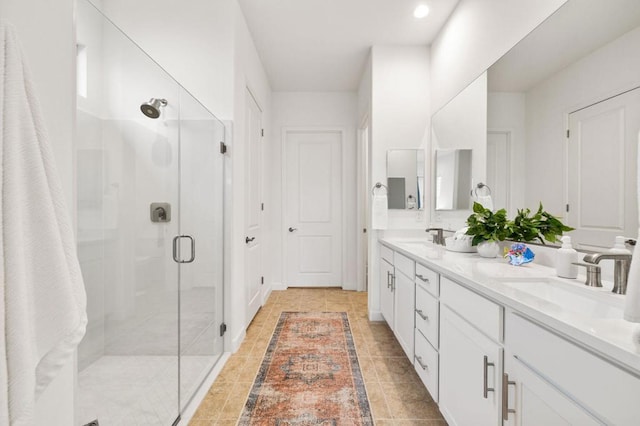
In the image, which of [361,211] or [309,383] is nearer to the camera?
[309,383]

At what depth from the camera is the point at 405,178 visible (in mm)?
3066

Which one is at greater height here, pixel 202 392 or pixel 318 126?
pixel 318 126

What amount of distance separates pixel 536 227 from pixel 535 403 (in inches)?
38.9

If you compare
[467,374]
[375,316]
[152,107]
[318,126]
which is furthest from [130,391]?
[318,126]

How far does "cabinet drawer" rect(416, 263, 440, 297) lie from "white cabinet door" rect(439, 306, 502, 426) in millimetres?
116

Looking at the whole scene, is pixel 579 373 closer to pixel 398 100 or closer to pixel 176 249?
pixel 176 249

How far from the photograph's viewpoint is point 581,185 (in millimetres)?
1362

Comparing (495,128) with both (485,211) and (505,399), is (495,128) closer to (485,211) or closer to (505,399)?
(485,211)

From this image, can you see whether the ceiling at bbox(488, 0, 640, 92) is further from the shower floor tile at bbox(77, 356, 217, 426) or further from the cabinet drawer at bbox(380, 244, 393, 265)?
the shower floor tile at bbox(77, 356, 217, 426)

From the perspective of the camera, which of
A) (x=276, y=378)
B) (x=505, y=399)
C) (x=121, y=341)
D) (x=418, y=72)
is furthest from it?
(x=418, y=72)

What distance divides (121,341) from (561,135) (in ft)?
7.07

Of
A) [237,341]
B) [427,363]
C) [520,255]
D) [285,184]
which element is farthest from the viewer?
[285,184]

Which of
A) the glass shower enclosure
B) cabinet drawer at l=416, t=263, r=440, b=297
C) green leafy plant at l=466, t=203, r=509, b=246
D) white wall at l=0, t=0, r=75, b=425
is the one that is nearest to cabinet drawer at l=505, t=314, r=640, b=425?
cabinet drawer at l=416, t=263, r=440, b=297

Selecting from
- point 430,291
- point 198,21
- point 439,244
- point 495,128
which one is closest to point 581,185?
point 495,128
